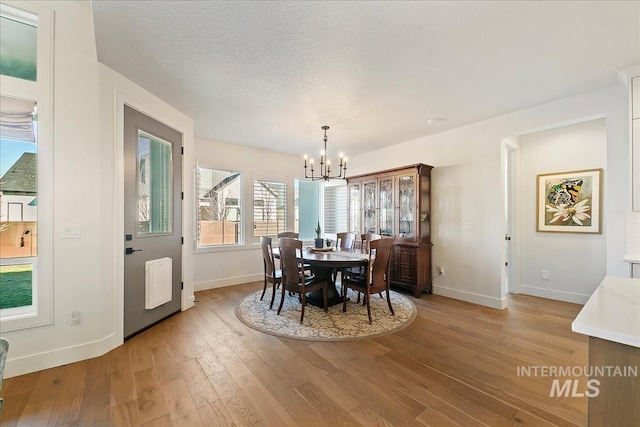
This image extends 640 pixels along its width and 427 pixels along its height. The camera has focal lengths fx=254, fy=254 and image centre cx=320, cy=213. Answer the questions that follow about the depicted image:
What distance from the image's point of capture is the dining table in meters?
3.05

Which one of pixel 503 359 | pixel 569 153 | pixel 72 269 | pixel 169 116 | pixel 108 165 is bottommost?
pixel 503 359

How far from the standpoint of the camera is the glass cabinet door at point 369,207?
485cm

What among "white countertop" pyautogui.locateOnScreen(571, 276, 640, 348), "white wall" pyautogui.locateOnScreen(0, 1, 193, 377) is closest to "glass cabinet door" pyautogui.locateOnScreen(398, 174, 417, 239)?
"white countertop" pyautogui.locateOnScreen(571, 276, 640, 348)

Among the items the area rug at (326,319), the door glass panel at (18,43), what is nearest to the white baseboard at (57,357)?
the area rug at (326,319)

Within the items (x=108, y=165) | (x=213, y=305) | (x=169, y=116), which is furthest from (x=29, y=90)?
(x=213, y=305)

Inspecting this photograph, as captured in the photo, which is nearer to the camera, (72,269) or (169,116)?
(72,269)

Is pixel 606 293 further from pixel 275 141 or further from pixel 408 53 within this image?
pixel 275 141

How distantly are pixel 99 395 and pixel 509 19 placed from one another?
13.0 feet

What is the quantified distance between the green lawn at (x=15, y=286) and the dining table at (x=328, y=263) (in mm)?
2341

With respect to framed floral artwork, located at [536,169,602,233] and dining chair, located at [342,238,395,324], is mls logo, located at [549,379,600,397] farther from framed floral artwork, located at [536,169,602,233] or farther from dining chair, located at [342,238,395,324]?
framed floral artwork, located at [536,169,602,233]

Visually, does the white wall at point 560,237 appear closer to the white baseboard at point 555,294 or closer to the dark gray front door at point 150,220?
the white baseboard at point 555,294

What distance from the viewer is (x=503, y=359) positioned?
2281mm

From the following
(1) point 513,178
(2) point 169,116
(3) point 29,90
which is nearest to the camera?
(3) point 29,90

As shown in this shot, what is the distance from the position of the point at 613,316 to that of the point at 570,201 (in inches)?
151
